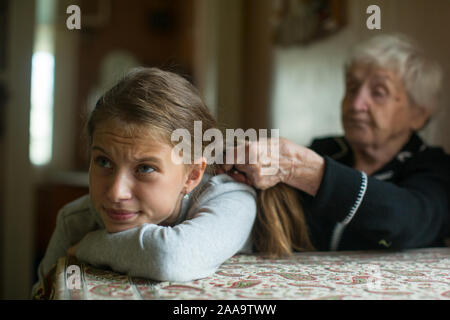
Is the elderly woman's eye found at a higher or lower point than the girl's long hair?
higher

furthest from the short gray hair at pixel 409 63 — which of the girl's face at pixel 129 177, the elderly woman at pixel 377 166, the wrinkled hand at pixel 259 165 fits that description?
the girl's face at pixel 129 177

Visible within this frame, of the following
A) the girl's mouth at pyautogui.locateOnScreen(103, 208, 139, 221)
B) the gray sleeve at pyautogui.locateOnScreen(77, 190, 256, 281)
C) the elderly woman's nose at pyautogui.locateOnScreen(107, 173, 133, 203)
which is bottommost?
the gray sleeve at pyautogui.locateOnScreen(77, 190, 256, 281)

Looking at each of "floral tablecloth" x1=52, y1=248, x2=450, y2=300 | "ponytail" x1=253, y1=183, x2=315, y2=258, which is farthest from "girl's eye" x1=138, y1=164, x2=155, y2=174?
"ponytail" x1=253, y1=183, x2=315, y2=258

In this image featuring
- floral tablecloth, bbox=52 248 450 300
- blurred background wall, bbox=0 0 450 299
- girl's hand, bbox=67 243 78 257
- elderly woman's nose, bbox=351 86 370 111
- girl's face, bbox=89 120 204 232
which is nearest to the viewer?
floral tablecloth, bbox=52 248 450 300

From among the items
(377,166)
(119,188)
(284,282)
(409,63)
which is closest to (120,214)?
(119,188)

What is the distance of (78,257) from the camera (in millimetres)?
792

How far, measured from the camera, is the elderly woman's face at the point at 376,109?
4.01 feet

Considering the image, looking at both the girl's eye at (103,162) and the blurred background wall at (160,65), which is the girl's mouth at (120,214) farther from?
the blurred background wall at (160,65)

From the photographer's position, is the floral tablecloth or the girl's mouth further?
the girl's mouth

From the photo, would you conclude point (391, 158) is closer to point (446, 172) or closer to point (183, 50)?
point (446, 172)

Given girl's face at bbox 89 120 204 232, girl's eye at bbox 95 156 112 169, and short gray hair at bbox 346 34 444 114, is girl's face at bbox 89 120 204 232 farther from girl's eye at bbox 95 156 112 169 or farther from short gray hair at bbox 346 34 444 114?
short gray hair at bbox 346 34 444 114

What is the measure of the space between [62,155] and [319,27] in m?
3.23

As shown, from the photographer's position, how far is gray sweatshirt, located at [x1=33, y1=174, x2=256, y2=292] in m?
0.68

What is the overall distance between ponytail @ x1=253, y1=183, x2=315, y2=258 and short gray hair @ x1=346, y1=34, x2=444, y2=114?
0.58m
